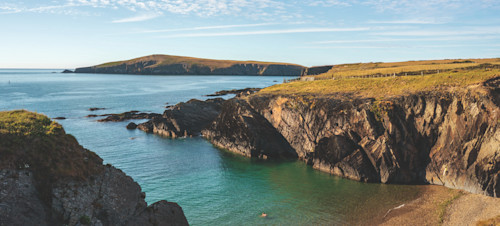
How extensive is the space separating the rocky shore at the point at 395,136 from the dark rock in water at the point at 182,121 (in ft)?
78.2

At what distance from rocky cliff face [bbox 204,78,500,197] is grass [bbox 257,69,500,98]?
321cm

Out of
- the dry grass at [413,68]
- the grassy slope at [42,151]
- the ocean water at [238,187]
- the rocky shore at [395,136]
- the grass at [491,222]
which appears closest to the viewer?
the grassy slope at [42,151]

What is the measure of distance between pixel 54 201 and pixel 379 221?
3211 centimetres

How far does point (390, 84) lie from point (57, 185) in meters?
55.7

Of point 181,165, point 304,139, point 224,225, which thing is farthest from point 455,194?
point 181,165

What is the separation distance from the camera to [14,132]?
23.1m

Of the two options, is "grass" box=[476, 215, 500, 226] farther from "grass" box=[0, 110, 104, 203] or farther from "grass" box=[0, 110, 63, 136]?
"grass" box=[0, 110, 63, 136]

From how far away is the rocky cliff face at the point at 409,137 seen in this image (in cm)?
4206

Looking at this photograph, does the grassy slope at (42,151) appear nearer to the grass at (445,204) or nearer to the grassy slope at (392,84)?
the grass at (445,204)

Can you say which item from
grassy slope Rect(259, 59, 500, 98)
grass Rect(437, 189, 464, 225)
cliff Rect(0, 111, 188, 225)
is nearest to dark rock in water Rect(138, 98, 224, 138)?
grassy slope Rect(259, 59, 500, 98)

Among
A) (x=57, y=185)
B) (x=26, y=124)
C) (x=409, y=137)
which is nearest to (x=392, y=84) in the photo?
(x=409, y=137)

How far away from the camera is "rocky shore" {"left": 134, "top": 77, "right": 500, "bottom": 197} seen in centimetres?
4231

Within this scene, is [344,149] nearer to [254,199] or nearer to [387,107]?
[387,107]

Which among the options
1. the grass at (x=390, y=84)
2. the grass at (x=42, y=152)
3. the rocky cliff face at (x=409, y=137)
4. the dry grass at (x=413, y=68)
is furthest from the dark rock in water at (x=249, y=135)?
the grass at (x=42, y=152)
